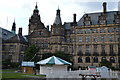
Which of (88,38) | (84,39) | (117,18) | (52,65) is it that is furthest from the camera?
(84,39)

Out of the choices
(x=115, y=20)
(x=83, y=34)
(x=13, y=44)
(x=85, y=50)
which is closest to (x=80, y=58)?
(x=85, y=50)

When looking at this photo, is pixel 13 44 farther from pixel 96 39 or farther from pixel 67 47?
pixel 96 39

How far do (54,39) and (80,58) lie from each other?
9.83 metres

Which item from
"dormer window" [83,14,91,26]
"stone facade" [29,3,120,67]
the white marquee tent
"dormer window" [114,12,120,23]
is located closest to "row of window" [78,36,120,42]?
"stone facade" [29,3,120,67]

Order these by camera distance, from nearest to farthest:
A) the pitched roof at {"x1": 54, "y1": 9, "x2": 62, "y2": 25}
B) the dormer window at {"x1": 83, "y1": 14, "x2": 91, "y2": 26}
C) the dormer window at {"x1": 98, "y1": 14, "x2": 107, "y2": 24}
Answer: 1. the dormer window at {"x1": 98, "y1": 14, "x2": 107, "y2": 24}
2. the dormer window at {"x1": 83, "y1": 14, "x2": 91, "y2": 26}
3. the pitched roof at {"x1": 54, "y1": 9, "x2": 62, "y2": 25}

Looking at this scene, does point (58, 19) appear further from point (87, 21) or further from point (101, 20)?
point (101, 20)

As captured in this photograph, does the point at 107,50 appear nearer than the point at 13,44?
Yes

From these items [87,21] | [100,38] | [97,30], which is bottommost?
[100,38]

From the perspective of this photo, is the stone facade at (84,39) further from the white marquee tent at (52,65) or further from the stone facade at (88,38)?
the white marquee tent at (52,65)

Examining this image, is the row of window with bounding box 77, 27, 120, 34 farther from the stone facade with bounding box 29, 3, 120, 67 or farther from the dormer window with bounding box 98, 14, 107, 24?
the dormer window with bounding box 98, 14, 107, 24

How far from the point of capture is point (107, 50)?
164 feet

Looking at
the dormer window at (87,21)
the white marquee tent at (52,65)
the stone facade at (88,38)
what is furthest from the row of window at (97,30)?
the white marquee tent at (52,65)

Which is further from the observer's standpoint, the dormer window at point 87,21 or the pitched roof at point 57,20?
the pitched roof at point 57,20

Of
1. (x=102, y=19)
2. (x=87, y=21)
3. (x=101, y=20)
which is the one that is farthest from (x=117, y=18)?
(x=87, y=21)
